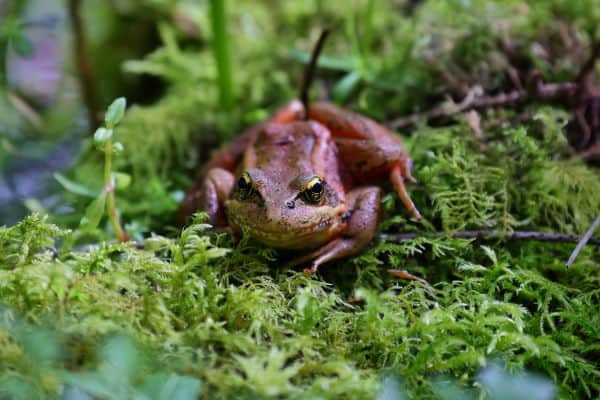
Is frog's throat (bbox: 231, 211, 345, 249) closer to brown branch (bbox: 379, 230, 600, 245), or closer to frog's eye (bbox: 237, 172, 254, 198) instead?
frog's eye (bbox: 237, 172, 254, 198)

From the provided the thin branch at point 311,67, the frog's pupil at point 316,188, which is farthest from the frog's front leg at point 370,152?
the frog's pupil at point 316,188

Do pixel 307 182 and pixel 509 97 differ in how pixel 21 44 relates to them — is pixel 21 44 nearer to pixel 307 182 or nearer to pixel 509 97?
pixel 307 182

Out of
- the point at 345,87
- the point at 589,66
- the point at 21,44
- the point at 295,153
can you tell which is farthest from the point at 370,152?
the point at 21,44

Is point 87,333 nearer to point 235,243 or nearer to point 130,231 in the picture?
point 235,243

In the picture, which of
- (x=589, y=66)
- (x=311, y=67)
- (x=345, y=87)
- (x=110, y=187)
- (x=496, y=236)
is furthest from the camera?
(x=345, y=87)

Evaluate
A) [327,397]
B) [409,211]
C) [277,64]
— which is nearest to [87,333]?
[327,397]

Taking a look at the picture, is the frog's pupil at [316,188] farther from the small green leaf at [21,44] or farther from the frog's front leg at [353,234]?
the small green leaf at [21,44]
